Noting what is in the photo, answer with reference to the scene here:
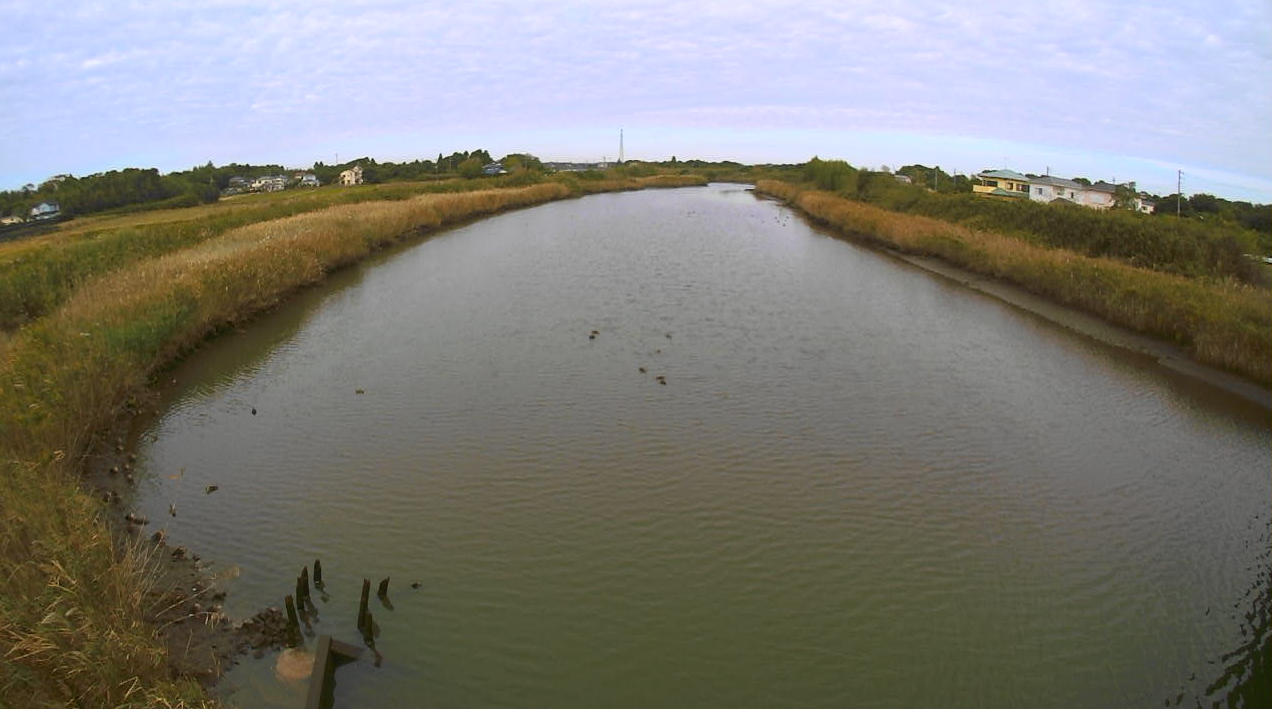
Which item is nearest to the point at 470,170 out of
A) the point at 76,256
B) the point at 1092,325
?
the point at 76,256

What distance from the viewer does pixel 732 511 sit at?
7039mm

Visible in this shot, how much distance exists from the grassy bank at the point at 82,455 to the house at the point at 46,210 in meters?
31.7

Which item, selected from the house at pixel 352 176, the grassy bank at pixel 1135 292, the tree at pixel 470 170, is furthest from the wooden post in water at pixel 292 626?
the house at pixel 352 176

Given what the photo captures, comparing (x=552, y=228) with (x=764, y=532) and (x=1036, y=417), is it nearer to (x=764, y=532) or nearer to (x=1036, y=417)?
(x=1036, y=417)

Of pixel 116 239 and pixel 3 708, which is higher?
pixel 116 239

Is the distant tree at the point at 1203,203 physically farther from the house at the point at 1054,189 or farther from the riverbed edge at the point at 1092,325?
the riverbed edge at the point at 1092,325

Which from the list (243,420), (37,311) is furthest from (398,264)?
(243,420)

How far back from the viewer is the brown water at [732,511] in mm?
5070

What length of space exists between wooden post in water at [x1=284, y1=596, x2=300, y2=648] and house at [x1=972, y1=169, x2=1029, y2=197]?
55.5 m

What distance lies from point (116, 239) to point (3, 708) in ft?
61.3

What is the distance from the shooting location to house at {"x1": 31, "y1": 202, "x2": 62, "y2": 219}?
40312mm

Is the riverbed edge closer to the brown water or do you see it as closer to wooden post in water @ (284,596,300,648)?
the brown water

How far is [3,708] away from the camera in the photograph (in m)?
3.51

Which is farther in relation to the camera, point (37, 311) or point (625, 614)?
point (37, 311)
